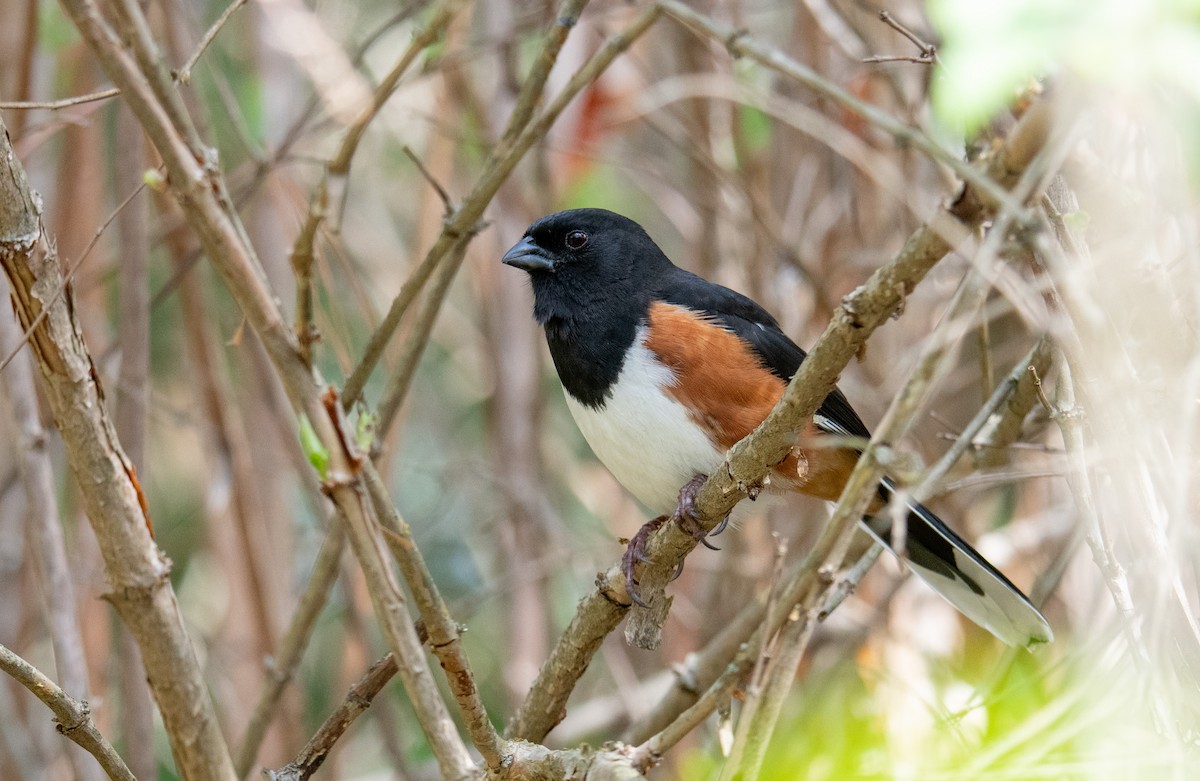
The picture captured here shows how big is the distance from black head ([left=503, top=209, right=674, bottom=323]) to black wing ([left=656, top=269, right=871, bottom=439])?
0.09m

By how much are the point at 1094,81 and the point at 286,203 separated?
3.00 metres

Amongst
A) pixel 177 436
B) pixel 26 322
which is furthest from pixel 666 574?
Result: pixel 177 436

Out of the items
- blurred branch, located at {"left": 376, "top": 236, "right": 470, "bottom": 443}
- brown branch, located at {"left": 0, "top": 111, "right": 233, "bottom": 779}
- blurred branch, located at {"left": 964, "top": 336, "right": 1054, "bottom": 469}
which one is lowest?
blurred branch, located at {"left": 964, "top": 336, "right": 1054, "bottom": 469}

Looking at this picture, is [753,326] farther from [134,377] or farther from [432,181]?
[134,377]

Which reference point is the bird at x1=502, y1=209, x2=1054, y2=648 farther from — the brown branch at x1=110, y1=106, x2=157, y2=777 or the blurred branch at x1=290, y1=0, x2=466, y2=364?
the brown branch at x1=110, y1=106, x2=157, y2=777

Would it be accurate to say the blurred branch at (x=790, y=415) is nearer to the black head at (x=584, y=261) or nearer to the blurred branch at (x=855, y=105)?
the blurred branch at (x=855, y=105)

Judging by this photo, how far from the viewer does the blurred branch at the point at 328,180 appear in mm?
1479

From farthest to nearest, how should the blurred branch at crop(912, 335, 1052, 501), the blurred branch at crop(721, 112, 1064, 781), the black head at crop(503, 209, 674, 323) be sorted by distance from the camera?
the black head at crop(503, 209, 674, 323) < the blurred branch at crop(912, 335, 1052, 501) < the blurred branch at crop(721, 112, 1064, 781)

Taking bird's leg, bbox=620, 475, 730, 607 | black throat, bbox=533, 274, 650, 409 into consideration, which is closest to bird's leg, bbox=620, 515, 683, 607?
bird's leg, bbox=620, 475, 730, 607

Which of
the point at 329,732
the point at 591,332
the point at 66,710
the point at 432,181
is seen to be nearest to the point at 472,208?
the point at 432,181

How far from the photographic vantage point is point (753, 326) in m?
2.65

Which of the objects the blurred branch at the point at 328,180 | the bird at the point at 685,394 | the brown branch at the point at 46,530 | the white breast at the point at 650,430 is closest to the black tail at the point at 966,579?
the bird at the point at 685,394

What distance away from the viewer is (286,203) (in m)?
3.71

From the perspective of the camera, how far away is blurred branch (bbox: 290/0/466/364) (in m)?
1.48
